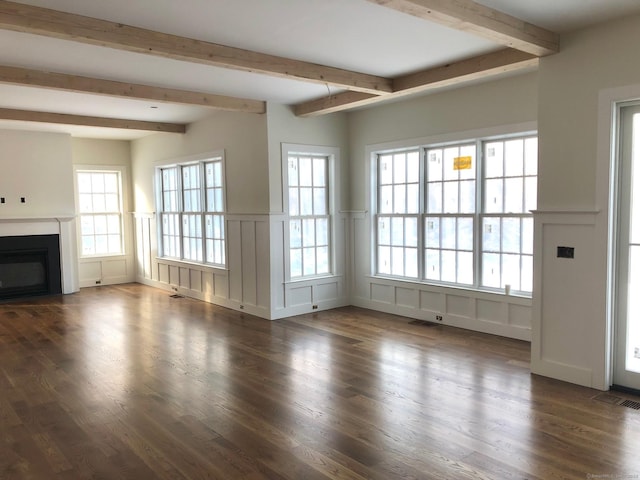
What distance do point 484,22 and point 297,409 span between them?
2930 millimetres

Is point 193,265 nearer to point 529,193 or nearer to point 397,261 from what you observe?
point 397,261

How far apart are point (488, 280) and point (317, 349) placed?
2.05 meters

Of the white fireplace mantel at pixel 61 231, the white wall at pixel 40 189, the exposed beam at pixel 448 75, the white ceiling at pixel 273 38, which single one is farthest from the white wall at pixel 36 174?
the exposed beam at pixel 448 75

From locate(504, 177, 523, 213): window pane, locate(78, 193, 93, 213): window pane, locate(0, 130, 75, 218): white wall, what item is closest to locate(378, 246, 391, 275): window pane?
locate(504, 177, 523, 213): window pane

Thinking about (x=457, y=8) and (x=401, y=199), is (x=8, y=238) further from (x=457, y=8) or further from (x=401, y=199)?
Result: (x=457, y=8)

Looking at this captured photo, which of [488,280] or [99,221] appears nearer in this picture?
[488,280]

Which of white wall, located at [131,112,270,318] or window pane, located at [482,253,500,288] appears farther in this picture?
white wall, located at [131,112,270,318]

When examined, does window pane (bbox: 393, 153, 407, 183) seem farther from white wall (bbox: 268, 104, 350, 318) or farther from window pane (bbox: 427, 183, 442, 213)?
white wall (bbox: 268, 104, 350, 318)

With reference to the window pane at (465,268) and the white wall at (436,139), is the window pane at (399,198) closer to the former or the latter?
the white wall at (436,139)

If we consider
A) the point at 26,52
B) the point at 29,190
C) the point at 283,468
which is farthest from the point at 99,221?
the point at 283,468

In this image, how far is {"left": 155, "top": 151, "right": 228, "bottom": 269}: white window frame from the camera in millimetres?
7332

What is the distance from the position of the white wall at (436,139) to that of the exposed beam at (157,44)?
122 centimetres

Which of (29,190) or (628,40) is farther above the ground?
(628,40)

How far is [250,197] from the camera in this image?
6609 millimetres
